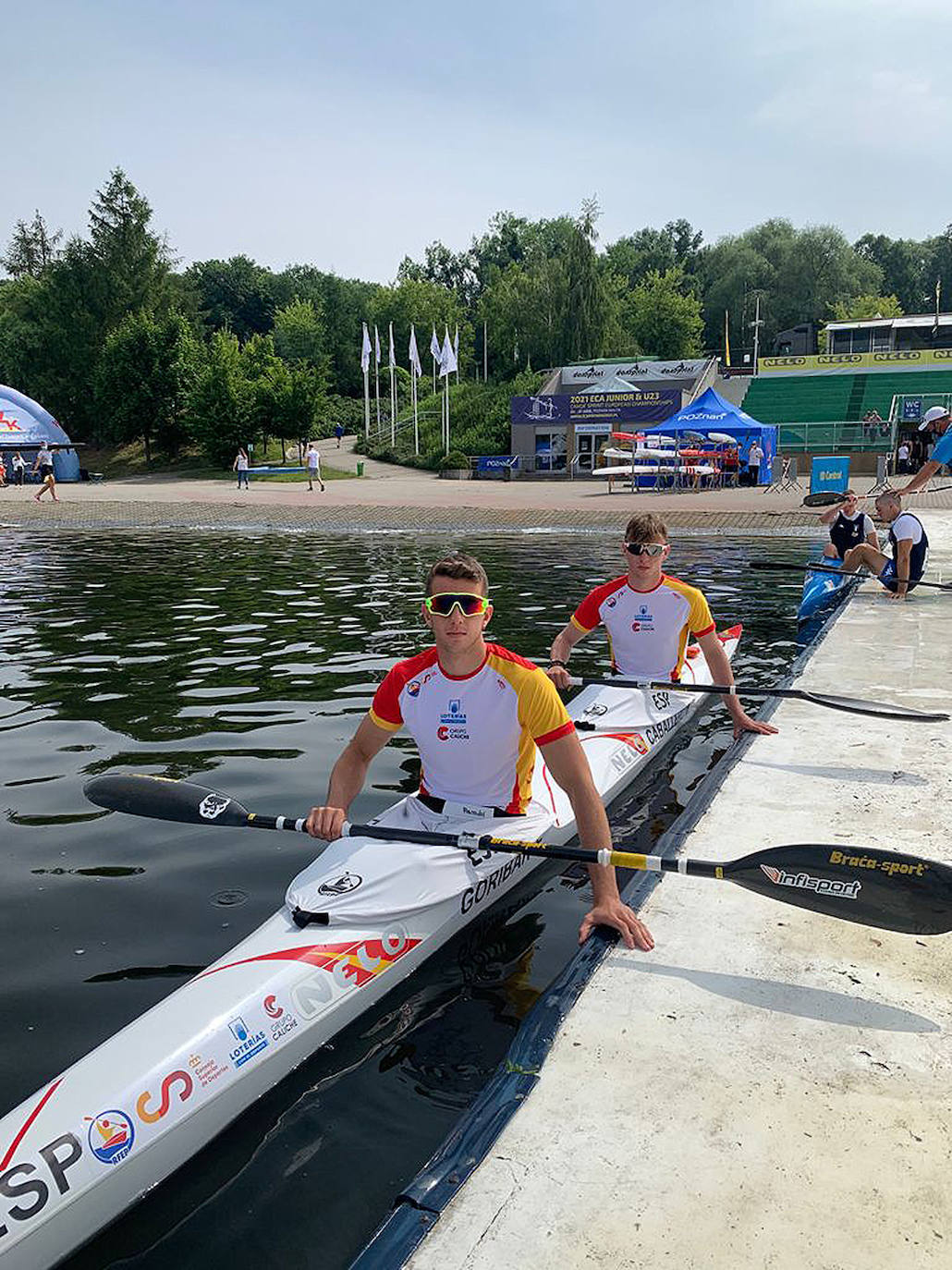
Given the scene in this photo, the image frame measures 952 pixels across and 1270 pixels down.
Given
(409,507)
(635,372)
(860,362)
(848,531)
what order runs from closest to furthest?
(848,531) < (409,507) < (635,372) < (860,362)

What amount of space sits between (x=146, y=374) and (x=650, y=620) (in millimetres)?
54952

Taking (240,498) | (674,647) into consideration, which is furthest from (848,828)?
Answer: (240,498)

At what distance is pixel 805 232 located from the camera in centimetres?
9656

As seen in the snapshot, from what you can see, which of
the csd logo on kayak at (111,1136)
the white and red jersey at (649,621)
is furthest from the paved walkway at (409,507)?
the csd logo on kayak at (111,1136)

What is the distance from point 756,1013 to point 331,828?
2.15 meters

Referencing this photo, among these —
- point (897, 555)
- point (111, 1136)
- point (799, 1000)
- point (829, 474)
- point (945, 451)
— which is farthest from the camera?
point (829, 474)

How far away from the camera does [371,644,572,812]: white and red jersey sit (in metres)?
4.71

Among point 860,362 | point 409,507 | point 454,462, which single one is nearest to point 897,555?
point 409,507

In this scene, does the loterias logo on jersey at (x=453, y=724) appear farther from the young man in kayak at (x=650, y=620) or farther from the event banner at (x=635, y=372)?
the event banner at (x=635, y=372)

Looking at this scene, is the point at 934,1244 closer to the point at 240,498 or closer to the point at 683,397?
the point at 240,498

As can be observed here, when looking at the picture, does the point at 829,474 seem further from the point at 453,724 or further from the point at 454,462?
the point at 453,724

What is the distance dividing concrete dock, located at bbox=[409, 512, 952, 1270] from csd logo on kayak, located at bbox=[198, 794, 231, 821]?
2250 mm

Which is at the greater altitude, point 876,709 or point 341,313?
point 341,313

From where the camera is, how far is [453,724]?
495 centimetres
